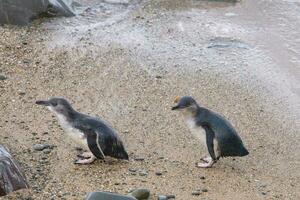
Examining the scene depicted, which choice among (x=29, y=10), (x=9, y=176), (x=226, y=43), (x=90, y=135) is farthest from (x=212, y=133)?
(x=29, y=10)

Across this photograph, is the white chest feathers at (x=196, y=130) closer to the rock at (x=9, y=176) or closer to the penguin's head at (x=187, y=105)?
the penguin's head at (x=187, y=105)

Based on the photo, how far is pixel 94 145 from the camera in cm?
713

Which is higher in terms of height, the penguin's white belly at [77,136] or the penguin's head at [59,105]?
the penguin's head at [59,105]

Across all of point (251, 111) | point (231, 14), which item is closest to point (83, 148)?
point (251, 111)

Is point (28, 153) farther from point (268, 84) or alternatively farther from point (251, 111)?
point (268, 84)

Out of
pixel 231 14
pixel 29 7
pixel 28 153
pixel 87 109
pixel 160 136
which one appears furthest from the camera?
pixel 231 14

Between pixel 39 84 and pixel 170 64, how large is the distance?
1856 mm

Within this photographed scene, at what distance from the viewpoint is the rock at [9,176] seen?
20.6 ft

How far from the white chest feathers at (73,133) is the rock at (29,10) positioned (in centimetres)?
402

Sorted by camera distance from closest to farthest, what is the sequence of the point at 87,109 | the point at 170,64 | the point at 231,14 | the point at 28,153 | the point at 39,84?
the point at 28,153, the point at 87,109, the point at 39,84, the point at 170,64, the point at 231,14

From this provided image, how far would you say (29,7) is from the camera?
11305mm

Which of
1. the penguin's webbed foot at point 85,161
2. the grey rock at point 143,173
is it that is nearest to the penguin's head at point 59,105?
the penguin's webbed foot at point 85,161

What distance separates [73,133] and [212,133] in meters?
1.38

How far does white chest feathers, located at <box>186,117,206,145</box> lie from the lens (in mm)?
7504
